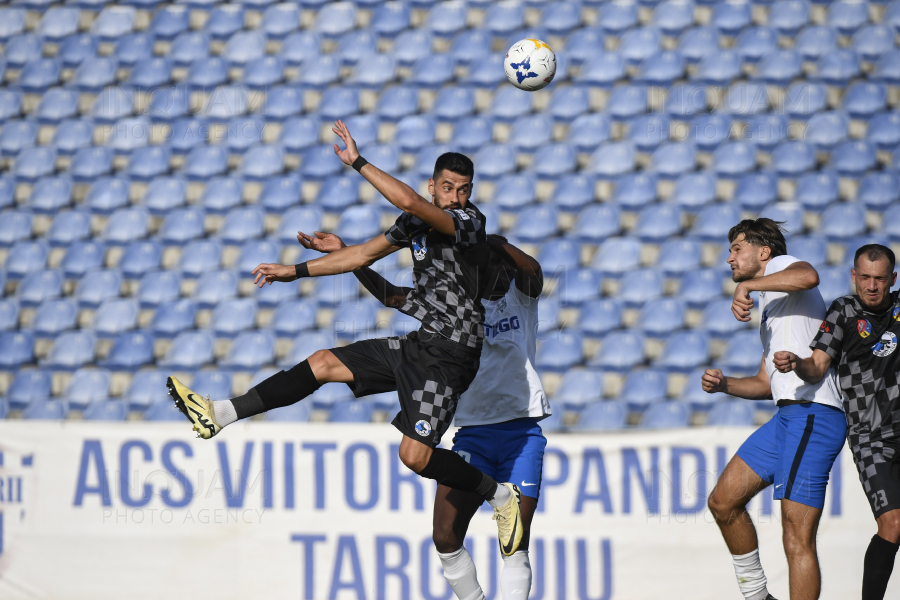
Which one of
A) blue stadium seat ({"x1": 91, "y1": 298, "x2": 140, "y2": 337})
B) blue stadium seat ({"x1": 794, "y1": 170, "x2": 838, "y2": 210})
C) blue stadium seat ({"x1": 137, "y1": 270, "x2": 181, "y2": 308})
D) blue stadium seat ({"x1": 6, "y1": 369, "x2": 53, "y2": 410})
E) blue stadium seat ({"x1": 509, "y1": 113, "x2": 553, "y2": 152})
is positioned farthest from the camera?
blue stadium seat ({"x1": 509, "y1": 113, "x2": 553, "y2": 152})

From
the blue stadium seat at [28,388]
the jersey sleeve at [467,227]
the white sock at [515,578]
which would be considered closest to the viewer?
the jersey sleeve at [467,227]

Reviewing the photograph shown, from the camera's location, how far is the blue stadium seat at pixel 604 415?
609cm

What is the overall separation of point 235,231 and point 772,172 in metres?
4.43

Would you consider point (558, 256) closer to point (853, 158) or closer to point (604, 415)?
point (604, 415)

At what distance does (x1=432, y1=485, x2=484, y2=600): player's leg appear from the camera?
12.6 ft

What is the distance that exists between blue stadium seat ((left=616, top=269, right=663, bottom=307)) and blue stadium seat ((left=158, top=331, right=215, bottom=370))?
10.4ft

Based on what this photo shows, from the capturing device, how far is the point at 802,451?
145 inches

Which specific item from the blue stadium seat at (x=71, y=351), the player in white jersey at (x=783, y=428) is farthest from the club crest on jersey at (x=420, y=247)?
the blue stadium seat at (x=71, y=351)

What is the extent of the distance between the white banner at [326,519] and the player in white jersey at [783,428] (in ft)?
4.31

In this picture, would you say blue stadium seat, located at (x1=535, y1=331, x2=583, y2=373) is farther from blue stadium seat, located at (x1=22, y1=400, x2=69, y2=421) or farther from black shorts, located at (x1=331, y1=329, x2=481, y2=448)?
blue stadium seat, located at (x1=22, y1=400, x2=69, y2=421)

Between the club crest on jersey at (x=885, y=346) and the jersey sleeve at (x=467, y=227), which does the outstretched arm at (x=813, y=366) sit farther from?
the jersey sleeve at (x=467, y=227)

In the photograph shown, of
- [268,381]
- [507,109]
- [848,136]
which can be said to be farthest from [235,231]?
[848,136]

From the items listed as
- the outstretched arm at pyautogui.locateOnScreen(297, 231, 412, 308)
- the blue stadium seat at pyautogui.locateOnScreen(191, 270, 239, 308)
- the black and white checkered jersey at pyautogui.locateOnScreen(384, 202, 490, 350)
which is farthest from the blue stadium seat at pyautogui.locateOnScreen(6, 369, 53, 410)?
the black and white checkered jersey at pyautogui.locateOnScreen(384, 202, 490, 350)

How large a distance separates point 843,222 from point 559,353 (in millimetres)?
2557
